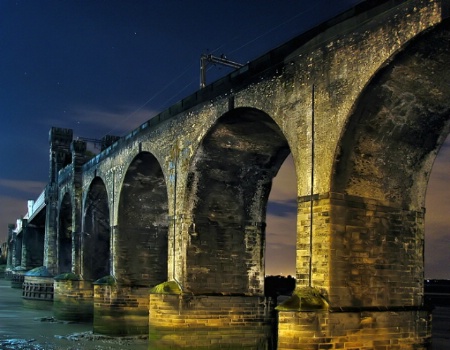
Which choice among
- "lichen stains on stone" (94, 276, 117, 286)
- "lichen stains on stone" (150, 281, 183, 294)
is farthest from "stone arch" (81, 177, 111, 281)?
"lichen stains on stone" (150, 281, 183, 294)

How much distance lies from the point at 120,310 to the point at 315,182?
1099 cm

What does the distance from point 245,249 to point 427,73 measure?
7.73 metres

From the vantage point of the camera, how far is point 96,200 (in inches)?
955

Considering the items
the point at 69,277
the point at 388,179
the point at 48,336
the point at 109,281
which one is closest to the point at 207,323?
the point at 109,281

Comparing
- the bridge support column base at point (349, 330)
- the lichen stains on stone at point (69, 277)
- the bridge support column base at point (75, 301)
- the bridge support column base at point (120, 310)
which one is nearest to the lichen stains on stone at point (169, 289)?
the bridge support column base at point (120, 310)

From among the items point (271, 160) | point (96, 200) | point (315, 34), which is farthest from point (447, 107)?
point (96, 200)

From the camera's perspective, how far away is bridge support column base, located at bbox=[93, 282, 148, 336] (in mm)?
18812

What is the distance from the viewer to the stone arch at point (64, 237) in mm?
29547

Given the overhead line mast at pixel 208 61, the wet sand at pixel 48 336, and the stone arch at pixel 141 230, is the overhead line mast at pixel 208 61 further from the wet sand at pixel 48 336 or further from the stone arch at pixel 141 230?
the wet sand at pixel 48 336

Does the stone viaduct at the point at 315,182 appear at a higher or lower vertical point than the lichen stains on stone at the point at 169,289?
higher

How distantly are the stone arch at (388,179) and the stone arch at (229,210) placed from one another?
4268 mm

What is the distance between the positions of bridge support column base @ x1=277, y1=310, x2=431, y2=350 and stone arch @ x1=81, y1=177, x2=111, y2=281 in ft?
51.4

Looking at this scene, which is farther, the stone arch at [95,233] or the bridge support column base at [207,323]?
the stone arch at [95,233]

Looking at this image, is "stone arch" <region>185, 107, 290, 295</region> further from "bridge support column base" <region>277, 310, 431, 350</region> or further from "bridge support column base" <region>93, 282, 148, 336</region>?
"bridge support column base" <region>277, 310, 431, 350</region>
